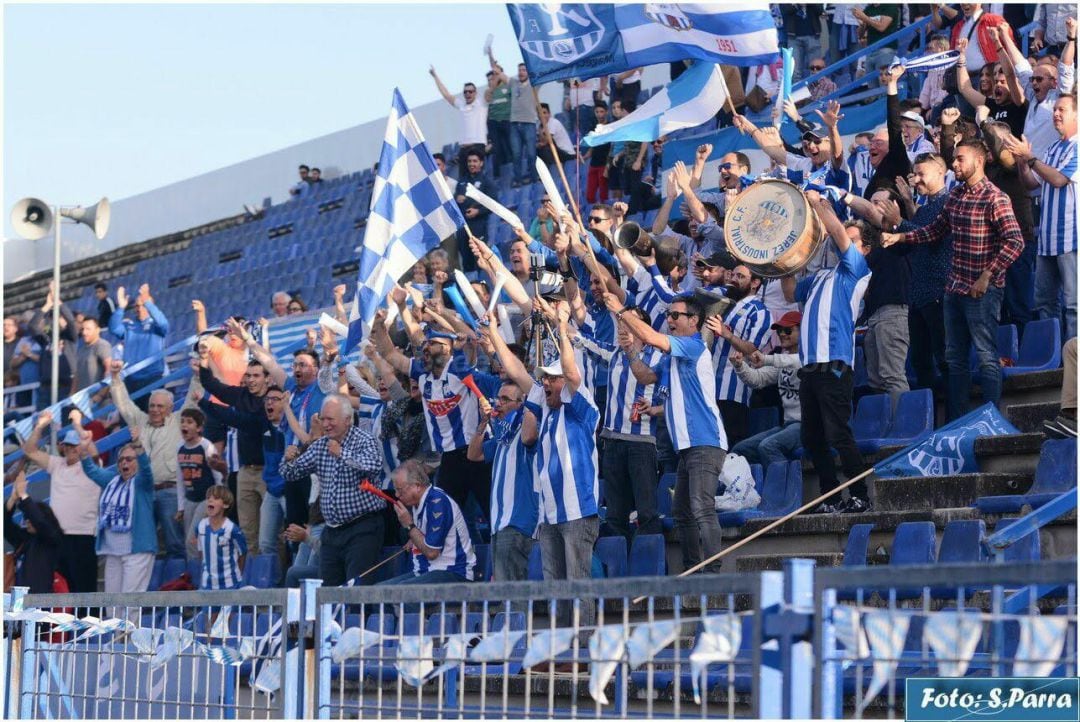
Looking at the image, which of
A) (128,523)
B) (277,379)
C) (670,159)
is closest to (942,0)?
(670,159)

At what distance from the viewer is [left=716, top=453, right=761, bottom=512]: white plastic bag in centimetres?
914

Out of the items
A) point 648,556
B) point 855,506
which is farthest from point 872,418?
point 648,556

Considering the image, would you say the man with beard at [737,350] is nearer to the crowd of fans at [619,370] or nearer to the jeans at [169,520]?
the crowd of fans at [619,370]

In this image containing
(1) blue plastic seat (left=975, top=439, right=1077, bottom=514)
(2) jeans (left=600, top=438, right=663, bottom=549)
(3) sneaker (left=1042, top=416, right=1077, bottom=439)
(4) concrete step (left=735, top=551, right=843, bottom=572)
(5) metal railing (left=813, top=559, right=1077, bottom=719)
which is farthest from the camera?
(2) jeans (left=600, top=438, right=663, bottom=549)

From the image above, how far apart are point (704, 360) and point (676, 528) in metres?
0.88

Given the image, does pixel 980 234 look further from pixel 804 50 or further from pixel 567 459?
pixel 804 50

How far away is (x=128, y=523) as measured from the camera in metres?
12.7

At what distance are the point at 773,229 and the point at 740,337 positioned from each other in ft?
2.85

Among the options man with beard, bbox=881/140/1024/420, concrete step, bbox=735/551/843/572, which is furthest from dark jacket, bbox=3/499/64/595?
man with beard, bbox=881/140/1024/420

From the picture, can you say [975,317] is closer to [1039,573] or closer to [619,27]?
[619,27]

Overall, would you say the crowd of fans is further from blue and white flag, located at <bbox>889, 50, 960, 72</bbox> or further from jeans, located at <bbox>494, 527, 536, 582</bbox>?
blue and white flag, located at <bbox>889, 50, 960, 72</bbox>

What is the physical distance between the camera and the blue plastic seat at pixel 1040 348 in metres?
9.35

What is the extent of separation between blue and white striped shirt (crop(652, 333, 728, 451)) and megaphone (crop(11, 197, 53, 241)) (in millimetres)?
10664

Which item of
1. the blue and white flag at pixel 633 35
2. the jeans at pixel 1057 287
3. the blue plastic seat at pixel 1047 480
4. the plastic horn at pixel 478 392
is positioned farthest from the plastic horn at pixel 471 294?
the blue plastic seat at pixel 1047 480
